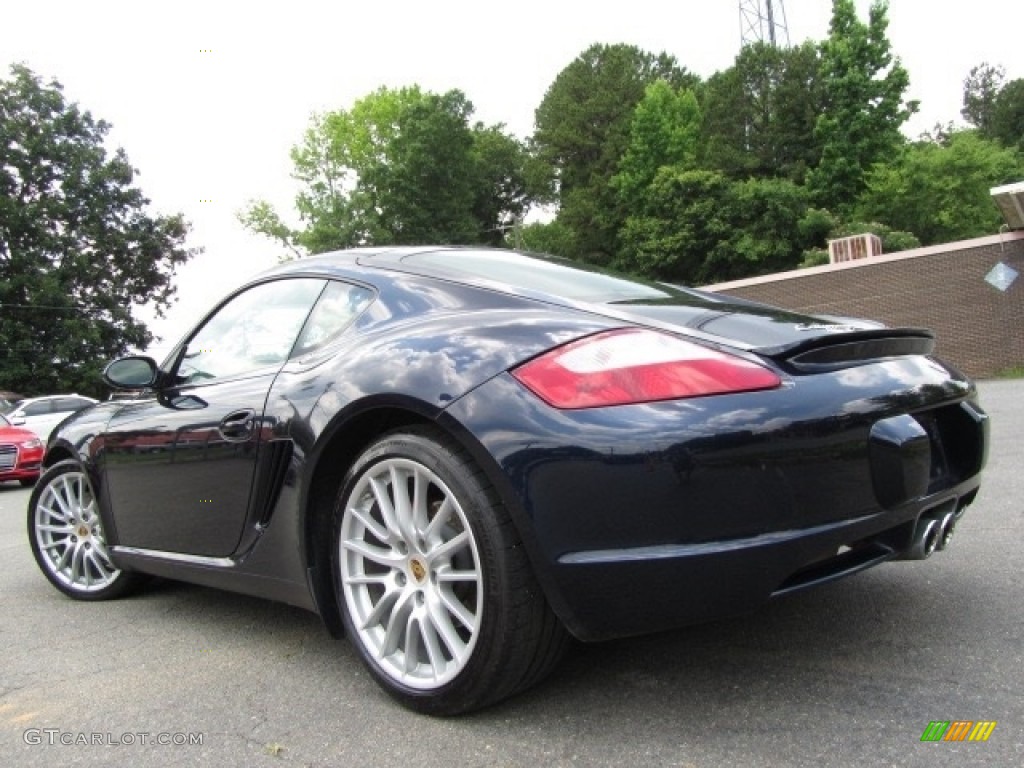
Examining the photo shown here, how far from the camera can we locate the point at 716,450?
186cm

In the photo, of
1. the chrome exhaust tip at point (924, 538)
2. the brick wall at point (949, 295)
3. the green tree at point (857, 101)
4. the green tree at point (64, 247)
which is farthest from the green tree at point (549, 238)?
the chrome exhaust tip at point (924, 538)

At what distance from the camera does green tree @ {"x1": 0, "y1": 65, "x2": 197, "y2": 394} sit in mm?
30359

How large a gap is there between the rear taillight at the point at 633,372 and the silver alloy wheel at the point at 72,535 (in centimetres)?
257

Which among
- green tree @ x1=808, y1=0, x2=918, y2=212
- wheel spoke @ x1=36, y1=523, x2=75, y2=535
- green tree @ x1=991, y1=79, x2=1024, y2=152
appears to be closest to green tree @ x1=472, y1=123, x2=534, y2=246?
green tree @ x1=808, y1=0, x2=918, y2=212

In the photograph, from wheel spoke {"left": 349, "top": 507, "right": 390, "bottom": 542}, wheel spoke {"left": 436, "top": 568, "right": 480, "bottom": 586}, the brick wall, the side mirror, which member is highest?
the side mirror

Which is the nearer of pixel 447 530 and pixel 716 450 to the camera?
pixel 716 450

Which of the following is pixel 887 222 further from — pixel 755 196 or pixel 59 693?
pixel 59 693

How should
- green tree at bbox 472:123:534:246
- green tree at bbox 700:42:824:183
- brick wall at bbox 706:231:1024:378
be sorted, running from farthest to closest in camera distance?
green tree at bbox 472:123:534:246
green tree at bbox 700:42:824:183
brick wall at bbox 706:231:1024:378

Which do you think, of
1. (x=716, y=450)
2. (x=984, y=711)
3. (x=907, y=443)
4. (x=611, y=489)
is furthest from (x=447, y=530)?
(x=984, y=711)

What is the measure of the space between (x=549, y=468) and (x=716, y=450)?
378mm

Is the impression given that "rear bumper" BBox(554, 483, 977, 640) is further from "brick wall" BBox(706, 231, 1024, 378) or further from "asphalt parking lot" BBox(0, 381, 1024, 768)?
"brick wall" BBox(706, 231, 1024, 378)

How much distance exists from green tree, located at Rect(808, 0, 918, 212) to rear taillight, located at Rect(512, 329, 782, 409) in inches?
A: 1605

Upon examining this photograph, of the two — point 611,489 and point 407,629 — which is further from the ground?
point 611,489

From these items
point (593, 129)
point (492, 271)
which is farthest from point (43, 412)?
point (593, 129)
